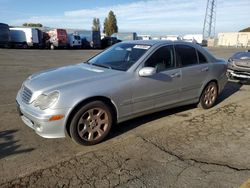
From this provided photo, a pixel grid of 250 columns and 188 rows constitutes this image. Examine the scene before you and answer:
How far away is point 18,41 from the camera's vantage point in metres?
31.5

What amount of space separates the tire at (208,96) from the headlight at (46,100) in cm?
348

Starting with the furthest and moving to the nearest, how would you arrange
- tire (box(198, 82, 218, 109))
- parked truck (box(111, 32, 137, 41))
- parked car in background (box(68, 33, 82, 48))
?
1. parked truck (box(111, 32, 137, 41))
2. parked car in background (box(68, 33, 82, 48))
3. tire (box(198, 82, 218, 109))

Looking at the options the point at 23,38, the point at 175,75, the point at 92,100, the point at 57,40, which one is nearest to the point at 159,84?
the point at 175,75

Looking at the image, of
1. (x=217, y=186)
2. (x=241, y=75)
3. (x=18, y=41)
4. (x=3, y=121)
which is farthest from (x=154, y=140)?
(x=18, y=41)

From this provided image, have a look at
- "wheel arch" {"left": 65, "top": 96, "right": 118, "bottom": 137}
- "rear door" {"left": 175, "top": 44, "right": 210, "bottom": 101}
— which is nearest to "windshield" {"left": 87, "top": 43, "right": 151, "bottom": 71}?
"wheel arch" {"left": 65, "top": 96, "right": 118, "bottom": 137}

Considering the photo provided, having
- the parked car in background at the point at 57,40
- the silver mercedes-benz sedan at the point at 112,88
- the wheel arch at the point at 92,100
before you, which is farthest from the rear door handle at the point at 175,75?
the parked car in background at the point at 57,40

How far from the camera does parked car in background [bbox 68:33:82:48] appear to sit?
35000mm

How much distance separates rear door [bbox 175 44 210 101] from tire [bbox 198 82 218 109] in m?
0.27

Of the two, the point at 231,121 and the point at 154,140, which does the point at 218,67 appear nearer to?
the point at 231,121

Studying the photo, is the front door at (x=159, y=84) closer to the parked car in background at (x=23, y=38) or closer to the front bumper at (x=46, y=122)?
the front bumper at (x=46, y=122)

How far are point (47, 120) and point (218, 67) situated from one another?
167 inches

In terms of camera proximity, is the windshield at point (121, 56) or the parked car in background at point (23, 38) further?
the parked car in background at point (23, 38)

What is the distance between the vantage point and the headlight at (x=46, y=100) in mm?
3758

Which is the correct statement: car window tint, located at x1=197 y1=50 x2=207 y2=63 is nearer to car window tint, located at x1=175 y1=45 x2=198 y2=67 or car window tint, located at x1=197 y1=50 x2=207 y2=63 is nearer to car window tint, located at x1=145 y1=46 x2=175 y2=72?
car window tint, located at x1=175 y1=45 x2=198 y2=67
